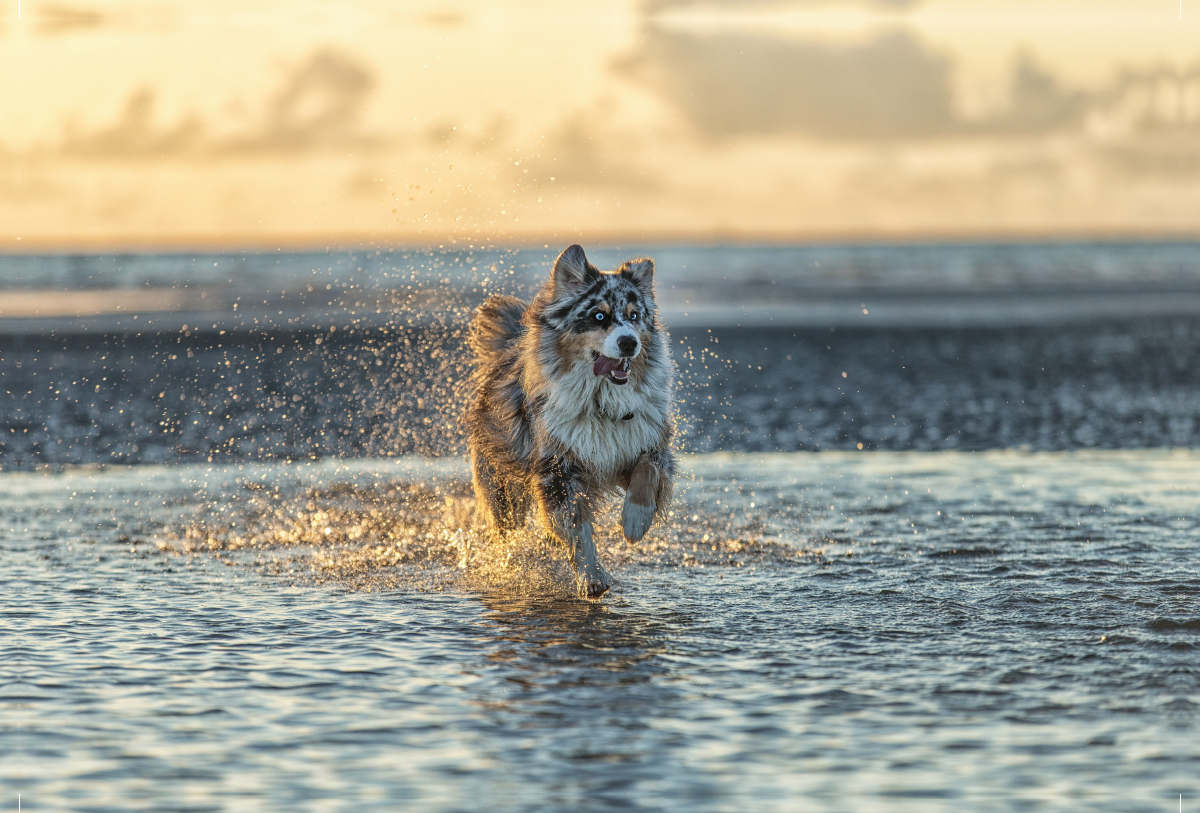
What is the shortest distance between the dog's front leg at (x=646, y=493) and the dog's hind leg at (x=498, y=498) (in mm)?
1076

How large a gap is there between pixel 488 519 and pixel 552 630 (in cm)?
266

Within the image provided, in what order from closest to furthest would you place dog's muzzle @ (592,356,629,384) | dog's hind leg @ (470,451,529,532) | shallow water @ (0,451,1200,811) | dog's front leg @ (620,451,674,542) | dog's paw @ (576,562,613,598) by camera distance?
shallow water @ (0,451,1200,811)
dog's paw @ (576,562,613,598)
dog's muzzle @ (592,356,629,384)
dog's front leg @ (620,451,674,542)
dog's hind leg @ (470,451,529,532)

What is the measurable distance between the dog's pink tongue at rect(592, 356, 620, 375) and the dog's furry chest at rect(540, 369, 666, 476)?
0.25 ft

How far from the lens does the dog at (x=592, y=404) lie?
8039 millimetres

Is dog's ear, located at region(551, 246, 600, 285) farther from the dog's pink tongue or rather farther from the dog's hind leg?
the dog's hind leg

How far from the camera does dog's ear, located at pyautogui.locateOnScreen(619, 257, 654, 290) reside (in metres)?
8.43

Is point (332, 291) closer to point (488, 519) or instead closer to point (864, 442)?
point (864, 442)

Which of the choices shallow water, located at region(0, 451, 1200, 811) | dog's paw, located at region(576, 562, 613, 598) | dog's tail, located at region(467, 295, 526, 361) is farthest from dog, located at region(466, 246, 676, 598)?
dog's tail, located at region(467, 295, 526, 361)

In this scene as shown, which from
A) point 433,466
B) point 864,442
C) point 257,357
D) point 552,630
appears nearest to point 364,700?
point 552,630

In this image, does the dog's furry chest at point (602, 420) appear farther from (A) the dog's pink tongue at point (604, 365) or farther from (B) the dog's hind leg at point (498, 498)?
(B) the dog's hind leg at point (498, 498)

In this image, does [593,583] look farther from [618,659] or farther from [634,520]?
[618,659]

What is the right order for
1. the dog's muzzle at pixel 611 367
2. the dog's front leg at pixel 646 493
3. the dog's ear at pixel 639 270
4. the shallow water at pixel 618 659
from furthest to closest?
the dog's ear at pixel 639 270, the dog's front leg at pixel 646 493, the dog's muzzle at pixel 611 367, the shallow water at pixel 618 659

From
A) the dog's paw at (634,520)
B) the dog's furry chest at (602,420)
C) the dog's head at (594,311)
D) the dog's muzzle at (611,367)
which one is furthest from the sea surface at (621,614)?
the dog's head at (594,311)

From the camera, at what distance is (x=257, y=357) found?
25.4 meters
